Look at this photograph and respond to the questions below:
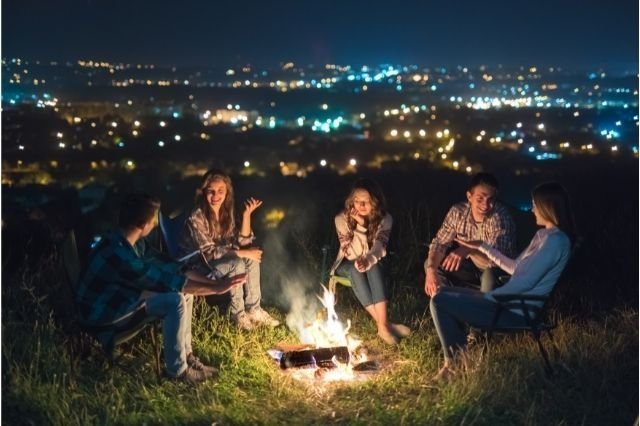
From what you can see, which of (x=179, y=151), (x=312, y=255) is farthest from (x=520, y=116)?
(x=312, y=255)

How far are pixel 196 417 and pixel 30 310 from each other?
5.28 feet

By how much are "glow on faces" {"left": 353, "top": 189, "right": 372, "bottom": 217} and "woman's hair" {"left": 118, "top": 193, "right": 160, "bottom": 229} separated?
1.65 m

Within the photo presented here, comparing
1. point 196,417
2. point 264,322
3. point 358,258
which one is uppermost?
point 358,258

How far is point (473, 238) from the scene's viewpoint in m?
4.76

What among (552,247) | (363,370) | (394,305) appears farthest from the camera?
(394,305)

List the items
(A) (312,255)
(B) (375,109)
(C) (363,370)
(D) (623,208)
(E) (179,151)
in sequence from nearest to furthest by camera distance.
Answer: (C) (363,370)
(A) (312,255)
(D) (623,208)
(E) (179,151)
(B) (375,109)

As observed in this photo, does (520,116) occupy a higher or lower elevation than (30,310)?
higher

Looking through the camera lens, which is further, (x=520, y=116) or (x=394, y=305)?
(x=520, y=116)

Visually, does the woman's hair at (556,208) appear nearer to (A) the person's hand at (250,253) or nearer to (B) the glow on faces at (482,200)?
(B) the glow on faces at (482,200)

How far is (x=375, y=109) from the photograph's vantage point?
32750mm

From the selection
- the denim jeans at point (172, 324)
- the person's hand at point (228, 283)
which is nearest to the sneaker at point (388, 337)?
the person's hand at point (228, 283)

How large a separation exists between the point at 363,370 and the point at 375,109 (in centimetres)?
2922

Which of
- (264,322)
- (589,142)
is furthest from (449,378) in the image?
(589,142)

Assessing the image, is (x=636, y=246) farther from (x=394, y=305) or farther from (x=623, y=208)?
(x=394, y=305)
